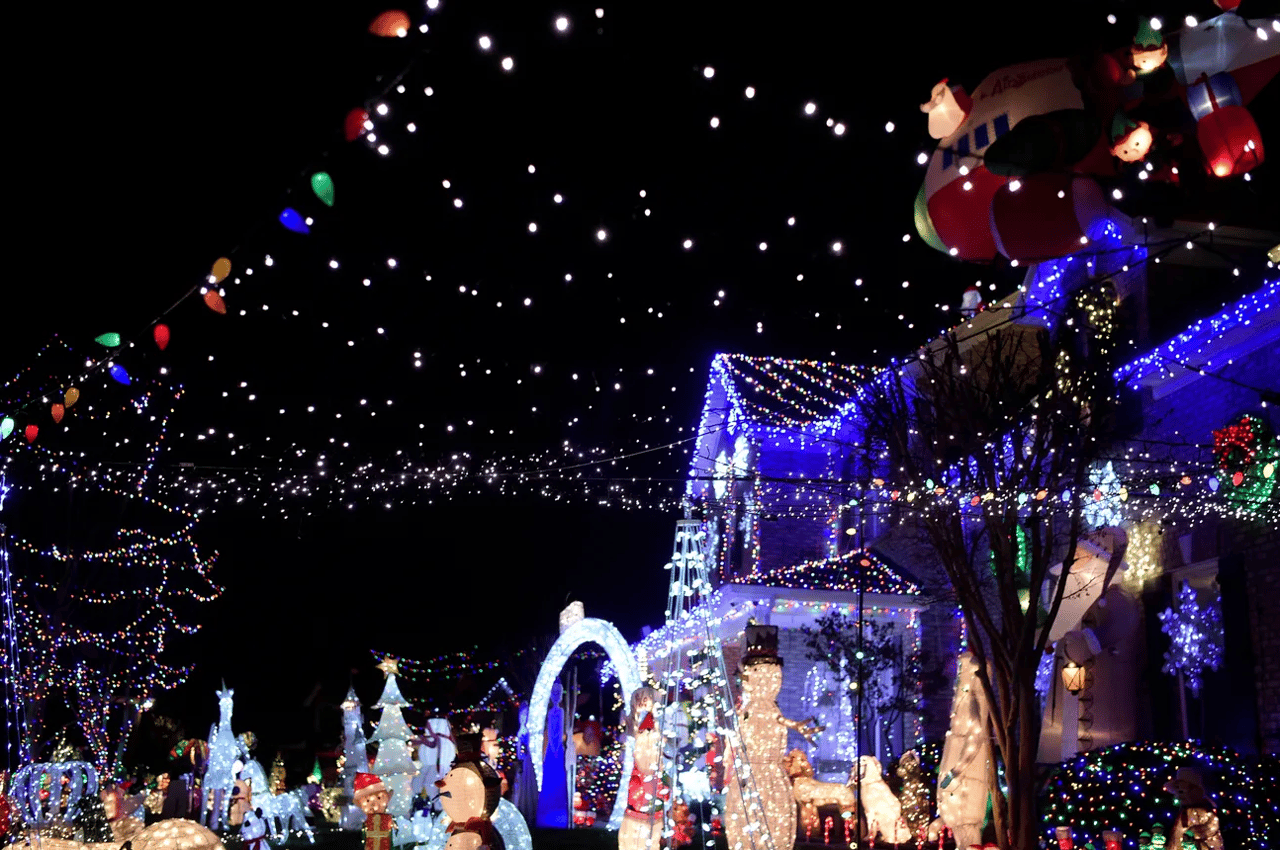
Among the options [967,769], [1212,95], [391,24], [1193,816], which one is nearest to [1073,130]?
[1212,95]

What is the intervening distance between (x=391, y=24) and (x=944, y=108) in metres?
5.53

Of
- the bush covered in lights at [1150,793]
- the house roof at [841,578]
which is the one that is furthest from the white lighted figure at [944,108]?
the house roof at [841,578]

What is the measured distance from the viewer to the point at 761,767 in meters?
11.1

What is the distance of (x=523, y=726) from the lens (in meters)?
19.0

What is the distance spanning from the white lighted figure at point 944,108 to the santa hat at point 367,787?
7.50 metres

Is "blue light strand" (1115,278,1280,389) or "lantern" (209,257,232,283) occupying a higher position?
"blue light strand" (1115,278,1280,389)

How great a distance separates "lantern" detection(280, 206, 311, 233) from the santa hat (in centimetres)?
533

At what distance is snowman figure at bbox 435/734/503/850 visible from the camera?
335 inches

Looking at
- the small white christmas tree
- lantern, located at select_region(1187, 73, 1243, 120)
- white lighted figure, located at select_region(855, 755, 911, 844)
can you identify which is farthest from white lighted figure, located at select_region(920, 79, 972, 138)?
the small white christmas tree

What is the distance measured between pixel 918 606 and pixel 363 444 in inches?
448

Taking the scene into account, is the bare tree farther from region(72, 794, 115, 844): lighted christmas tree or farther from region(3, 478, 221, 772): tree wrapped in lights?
region(3, 478, 221, 772): tree wrapped in lights

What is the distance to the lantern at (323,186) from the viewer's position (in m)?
7.64

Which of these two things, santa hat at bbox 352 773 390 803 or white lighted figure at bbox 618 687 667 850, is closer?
santa hat at bbox 352 773 390 803

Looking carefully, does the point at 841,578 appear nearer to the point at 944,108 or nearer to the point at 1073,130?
the point at 944,108
